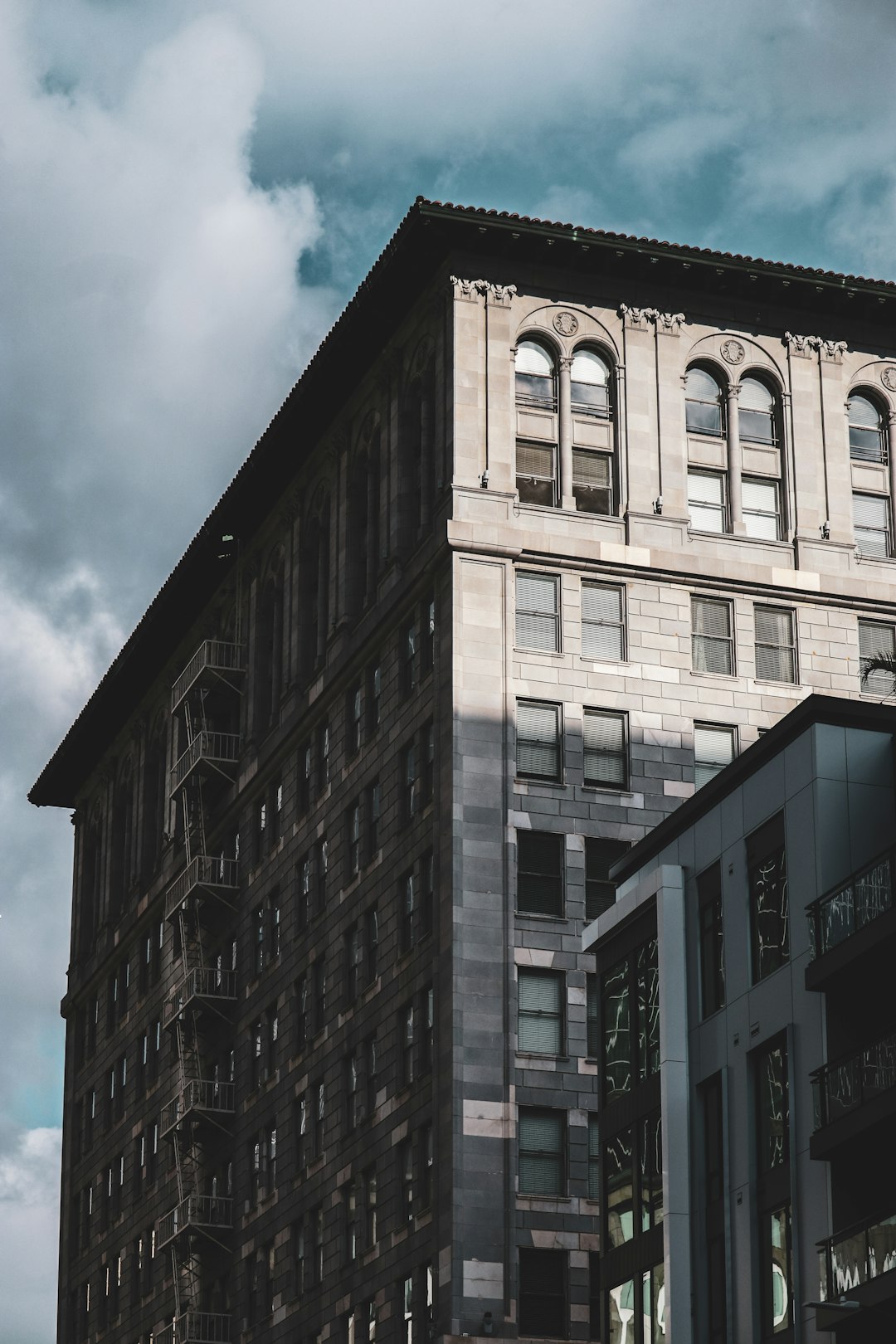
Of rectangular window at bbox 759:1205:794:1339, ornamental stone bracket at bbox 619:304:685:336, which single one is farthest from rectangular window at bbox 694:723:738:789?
rectangular window at bbox 759:1205:794:1339

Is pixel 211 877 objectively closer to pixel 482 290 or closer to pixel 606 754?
pixel 606 754

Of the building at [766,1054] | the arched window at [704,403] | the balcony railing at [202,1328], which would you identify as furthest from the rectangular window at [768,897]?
the balcony railing at [202,1328]

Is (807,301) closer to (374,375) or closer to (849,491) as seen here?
(849,491)

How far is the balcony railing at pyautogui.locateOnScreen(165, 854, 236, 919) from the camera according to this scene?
94188 mm

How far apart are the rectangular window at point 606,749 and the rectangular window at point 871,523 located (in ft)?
37.7

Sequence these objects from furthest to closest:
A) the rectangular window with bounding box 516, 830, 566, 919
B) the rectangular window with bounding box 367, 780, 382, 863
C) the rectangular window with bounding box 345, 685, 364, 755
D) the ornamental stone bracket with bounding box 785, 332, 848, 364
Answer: the ornamental stone bracket with bounding box 785, 332, 848, 364
the rectangular window with bounding box 345, 685, 364, 755
the rectangular window with bounding box 367, 780, 382, 863
the rectangular window with bounding box 516, 830, 566, 919

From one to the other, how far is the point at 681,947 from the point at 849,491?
30.2 meters

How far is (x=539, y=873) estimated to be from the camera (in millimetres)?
74125

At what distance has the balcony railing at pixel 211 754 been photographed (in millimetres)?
95500

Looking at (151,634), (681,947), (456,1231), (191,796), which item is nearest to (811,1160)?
(681,947)

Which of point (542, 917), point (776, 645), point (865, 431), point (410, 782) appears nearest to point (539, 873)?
point (542, 917)

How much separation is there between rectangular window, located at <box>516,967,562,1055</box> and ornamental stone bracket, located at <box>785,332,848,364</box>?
2336 cm

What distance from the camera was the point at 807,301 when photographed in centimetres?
8438

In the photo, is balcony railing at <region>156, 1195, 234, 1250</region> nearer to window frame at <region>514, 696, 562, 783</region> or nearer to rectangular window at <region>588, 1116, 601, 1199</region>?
rectangular window at <region>588, 1116, 601, 1199</region>
